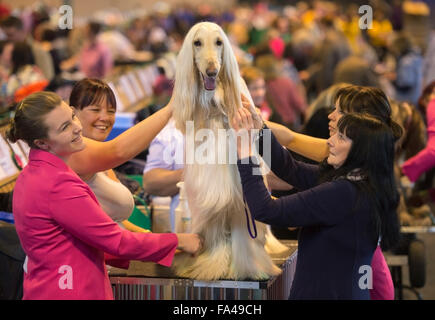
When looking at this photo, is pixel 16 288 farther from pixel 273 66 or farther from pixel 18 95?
pixel 273 66

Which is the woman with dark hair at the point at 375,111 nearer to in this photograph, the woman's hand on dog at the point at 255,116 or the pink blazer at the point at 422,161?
the woman's hand on dog at the point at 255,116

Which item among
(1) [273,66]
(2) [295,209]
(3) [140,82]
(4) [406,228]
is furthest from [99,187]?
(3) [140,82]

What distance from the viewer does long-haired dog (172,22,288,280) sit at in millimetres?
2799

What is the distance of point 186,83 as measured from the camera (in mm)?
2801

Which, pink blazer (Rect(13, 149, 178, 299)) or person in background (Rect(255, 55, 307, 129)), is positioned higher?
person in background (Rect(255, 55, 307, 129))

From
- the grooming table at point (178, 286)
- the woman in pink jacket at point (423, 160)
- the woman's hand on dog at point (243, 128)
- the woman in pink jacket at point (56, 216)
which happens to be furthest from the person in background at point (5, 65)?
the woman's hand on dog at point (243, 128)

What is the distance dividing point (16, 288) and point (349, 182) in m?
1.88

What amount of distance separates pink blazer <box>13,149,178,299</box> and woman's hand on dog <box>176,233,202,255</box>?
350 mm

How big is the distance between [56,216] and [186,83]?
2.42ft

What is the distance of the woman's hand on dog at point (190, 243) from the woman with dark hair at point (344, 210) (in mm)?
436

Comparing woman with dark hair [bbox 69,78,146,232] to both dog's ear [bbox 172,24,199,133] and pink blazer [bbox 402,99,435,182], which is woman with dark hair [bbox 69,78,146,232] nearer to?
dog's ear [bbox 172,24,199,133]

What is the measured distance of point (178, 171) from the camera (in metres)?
3.62

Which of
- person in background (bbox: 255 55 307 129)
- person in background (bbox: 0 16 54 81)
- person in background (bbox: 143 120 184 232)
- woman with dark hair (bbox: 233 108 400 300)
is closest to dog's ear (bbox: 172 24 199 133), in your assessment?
woman with dark hair (bbox: 233 108 400 300)

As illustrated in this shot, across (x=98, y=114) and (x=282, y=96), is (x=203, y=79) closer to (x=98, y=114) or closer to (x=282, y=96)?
(x=98, y=114)
